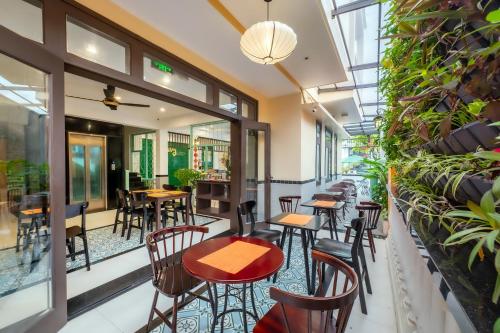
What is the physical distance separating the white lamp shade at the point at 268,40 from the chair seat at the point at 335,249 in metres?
2.11

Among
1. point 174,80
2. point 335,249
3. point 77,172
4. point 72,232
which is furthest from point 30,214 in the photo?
point 77,172

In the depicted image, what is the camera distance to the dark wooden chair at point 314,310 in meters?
0.94

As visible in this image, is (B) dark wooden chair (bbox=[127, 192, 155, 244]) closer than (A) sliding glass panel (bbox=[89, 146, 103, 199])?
Yes

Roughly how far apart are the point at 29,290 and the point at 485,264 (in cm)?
316

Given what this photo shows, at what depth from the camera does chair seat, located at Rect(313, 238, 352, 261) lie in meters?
2.20

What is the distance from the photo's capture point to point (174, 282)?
67.2 inches

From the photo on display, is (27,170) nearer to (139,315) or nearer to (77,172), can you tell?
(139,315)

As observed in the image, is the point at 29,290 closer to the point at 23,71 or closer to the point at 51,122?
the point at 51,122

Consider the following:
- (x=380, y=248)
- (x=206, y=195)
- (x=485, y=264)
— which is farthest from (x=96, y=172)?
(x=485, y=264)

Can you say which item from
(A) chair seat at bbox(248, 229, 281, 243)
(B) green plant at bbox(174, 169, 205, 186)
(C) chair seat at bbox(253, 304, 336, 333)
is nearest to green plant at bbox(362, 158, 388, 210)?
(A) chair seat at bbox(248, 229, 281, 243)

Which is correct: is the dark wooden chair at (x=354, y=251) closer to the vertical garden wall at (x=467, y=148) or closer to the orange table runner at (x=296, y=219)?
the orange table runner at (x=296, y=219)

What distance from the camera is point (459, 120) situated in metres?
0.80

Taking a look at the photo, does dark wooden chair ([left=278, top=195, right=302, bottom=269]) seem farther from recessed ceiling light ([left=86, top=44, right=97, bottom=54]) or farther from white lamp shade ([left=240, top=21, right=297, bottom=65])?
recessed ceiling light ([left=86, top=44, right=97, bottom=54])

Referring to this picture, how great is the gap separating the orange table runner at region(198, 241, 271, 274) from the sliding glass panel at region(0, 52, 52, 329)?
55.8 inches
